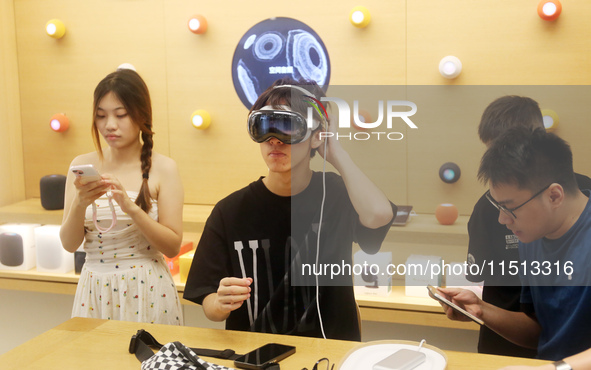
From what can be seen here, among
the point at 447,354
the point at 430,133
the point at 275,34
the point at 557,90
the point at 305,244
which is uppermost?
the point at 275,34

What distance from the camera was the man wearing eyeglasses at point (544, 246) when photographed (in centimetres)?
150

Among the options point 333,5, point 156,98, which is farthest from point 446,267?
point 156,98

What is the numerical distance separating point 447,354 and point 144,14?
2.58 metres

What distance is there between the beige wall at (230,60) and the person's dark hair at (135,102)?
2.99 ft

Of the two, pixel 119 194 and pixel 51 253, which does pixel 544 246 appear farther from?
pixel 51 253

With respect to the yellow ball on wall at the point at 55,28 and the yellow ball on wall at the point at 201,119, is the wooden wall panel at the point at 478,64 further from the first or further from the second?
the yellow ball on wall at the point at 55,28

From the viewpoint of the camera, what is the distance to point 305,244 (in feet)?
6.12

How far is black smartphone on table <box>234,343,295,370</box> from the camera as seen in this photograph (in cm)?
142

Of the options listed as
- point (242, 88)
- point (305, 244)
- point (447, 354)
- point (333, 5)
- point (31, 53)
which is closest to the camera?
point (447, 354)

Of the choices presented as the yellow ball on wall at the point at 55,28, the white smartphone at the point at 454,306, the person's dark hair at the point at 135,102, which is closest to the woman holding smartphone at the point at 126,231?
the person's dark hair at the point at 135,102

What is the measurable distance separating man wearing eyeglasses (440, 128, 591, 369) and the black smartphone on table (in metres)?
0.47

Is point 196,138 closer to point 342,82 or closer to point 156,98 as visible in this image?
point 156,98

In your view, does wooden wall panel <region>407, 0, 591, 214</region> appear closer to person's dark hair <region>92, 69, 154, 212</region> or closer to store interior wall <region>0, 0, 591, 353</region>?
store interior wall <region>0, 0, 591, 353</region>

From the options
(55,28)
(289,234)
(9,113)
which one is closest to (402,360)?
(289,234)
